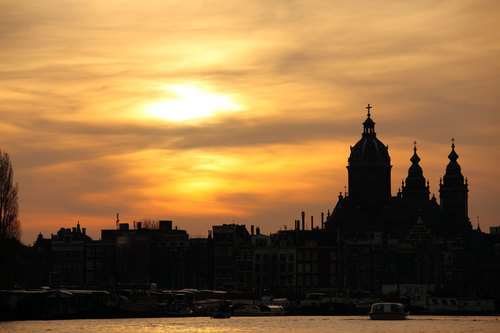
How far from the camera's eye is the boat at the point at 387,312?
18688cm

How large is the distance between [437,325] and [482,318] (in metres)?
25.4

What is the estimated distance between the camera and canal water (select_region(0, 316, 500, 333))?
161 metres

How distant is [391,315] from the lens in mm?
187250

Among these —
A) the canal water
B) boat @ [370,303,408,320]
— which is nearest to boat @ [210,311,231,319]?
the canal water

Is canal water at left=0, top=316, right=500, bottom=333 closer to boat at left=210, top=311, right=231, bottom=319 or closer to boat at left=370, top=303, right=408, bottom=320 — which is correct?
boat at left=370, top=303, right=408, bottom=320

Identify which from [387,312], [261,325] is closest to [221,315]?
[261,325]

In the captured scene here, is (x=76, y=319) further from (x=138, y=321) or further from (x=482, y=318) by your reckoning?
(x=482, y=318)

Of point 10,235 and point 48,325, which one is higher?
point 10,235

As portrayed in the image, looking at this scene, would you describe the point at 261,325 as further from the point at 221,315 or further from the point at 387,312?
the point at 221,315

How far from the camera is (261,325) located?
173 meters

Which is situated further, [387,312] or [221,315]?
[221,315]

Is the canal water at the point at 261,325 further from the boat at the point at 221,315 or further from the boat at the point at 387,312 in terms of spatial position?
the boat at the point at 221,315

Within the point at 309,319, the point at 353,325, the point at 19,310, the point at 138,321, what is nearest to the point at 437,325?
the point at 353,325

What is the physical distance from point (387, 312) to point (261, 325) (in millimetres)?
23209
